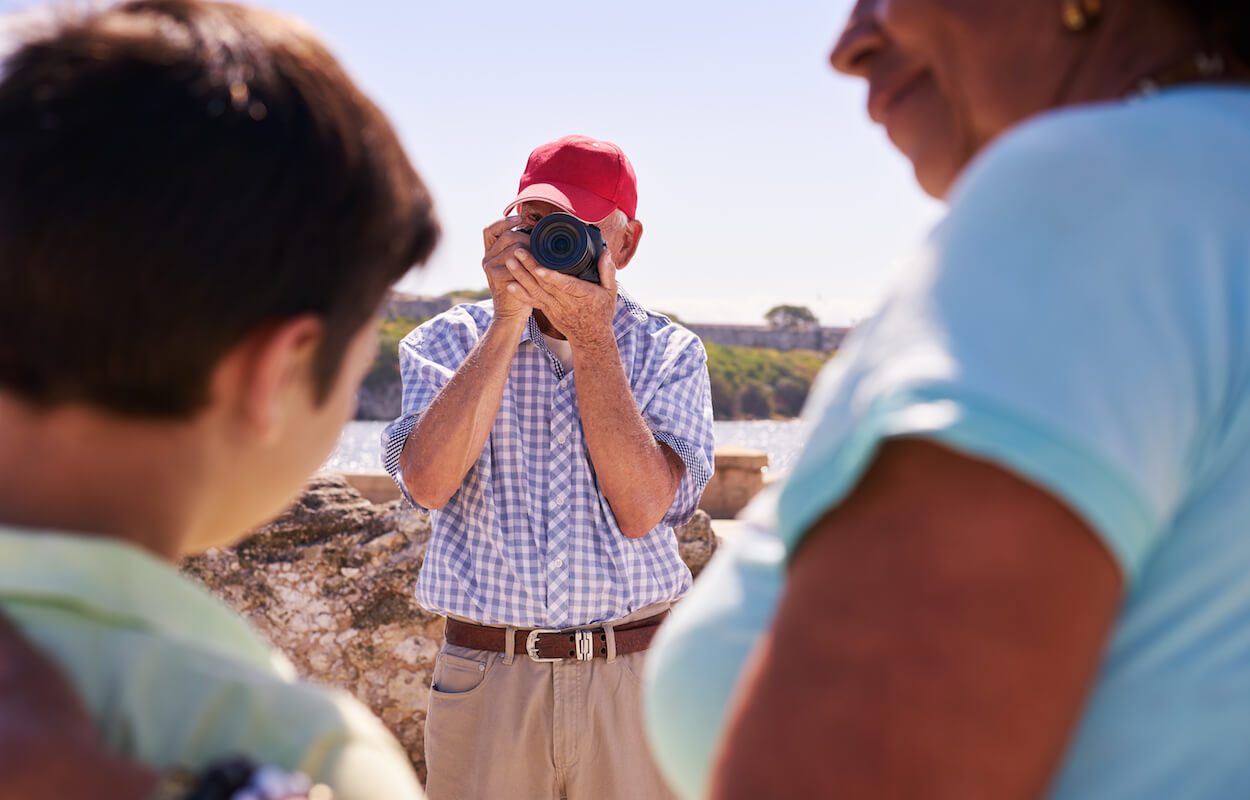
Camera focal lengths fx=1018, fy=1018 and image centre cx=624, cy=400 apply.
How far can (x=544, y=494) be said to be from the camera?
2.80 m

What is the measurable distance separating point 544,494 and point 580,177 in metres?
0.98

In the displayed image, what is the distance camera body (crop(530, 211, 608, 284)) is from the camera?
9.27 ft

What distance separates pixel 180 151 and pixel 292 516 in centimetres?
310

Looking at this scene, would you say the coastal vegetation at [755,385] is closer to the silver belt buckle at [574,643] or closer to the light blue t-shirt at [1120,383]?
the silver belt buckle at [574,643]

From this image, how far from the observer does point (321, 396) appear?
3.39 ft

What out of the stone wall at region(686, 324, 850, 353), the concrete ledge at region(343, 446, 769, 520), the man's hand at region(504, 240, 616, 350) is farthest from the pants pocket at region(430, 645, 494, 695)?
the stone wall at region(686, 324, 850, 353)

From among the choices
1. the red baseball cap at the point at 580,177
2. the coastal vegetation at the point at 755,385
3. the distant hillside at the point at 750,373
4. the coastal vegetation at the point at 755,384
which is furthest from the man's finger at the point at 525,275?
the coastal vegetation at the point at 755,385

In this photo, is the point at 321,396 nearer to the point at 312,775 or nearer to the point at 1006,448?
the point at 312,775

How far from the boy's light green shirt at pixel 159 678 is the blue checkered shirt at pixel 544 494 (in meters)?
1.82

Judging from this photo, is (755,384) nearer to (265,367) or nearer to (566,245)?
(566,245)

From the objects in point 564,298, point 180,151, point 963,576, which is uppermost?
point 180,151

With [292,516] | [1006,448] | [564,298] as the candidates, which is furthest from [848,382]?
[292,516]

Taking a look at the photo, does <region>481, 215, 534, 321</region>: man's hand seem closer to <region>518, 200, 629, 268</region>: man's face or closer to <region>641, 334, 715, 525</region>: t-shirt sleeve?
<region>518, 200, 629, 268</region>: man's face

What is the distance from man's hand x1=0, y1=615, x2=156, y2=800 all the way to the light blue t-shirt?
51cm
